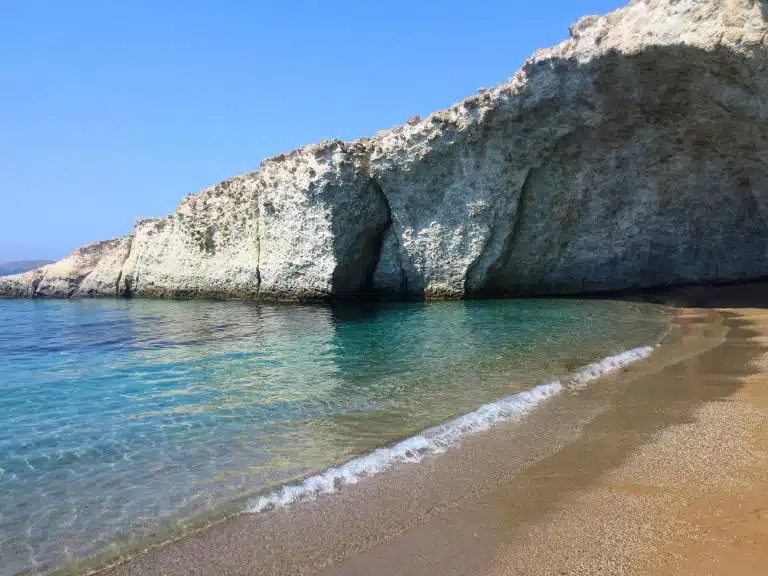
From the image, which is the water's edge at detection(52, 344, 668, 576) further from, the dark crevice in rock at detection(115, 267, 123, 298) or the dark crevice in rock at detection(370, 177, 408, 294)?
the dark crevice in rock at detection(115, 267, 123, 298)

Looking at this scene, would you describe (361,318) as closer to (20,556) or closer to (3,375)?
(3,375)

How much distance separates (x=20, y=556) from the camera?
154 inches

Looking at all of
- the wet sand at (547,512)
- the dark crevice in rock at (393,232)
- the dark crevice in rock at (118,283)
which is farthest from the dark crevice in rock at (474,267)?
the dark crevice in rock at (118,283)

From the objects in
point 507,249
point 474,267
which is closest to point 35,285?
point 474,267

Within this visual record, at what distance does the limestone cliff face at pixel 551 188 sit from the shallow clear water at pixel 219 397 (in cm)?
428

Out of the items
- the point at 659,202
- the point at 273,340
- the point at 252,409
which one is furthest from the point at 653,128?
the point at 252,409

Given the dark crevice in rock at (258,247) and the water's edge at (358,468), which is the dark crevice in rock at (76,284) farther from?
the water's edge at (358,468)

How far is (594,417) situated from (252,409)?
4.06 meters

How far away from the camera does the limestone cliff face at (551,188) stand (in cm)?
1484

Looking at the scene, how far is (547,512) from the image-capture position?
13.6ft

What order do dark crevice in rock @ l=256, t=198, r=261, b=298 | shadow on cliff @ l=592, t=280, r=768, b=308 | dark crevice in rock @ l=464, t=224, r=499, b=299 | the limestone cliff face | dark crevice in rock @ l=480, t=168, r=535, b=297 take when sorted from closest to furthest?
the limestone cliff face → shadow on cliff @ l=592, t=280, r=768, b=308 → dark crevice in rock @ l=480, t=168, r=535, b=297 → dark crevice in rock @ l=464, t=224, r=499, b=299 → dark crevice in rock @ l=256, t=198, r=261, b=298

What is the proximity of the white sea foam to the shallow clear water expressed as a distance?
218 mm

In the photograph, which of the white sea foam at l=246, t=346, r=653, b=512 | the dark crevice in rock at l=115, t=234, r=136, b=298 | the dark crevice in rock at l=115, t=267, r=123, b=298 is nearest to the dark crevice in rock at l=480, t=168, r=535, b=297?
the white sea foam at l=246, t=346, r=653, b=512

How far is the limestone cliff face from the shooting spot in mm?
14836
